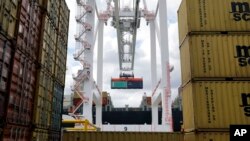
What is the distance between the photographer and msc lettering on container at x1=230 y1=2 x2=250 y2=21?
1465 centimetres

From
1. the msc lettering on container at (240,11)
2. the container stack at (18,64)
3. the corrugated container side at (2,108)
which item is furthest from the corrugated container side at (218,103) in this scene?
the corrugated container side at (2,108)

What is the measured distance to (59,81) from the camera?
16.7m

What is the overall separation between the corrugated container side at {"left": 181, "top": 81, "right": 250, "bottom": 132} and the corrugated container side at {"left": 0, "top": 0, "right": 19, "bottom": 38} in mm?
8441

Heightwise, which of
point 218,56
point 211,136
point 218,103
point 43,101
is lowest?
point 211,136

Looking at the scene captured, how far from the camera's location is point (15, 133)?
9.82 m

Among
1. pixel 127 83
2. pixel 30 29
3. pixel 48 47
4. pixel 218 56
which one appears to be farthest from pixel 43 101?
pixel 127 83

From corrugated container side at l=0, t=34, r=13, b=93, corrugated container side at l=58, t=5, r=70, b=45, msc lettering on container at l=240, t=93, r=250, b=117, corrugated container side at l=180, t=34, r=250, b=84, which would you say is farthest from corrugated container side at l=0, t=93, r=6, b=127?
msc lettering on container at l=240, t=93, r=250, b=117

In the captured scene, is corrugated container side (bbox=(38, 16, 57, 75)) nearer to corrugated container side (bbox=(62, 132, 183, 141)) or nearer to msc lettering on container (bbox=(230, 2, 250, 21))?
corrugated container side (bbox=(62, 132, 183, 141))

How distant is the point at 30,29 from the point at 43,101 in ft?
11.7

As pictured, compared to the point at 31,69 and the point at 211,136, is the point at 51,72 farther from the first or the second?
the point at 211,136

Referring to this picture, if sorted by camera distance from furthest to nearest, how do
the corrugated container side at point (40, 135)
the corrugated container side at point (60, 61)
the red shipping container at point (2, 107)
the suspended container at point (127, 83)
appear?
the suspended container at point (127, 83) → the corrugated container side at point (60, 61) → the corrugated container side at point (40, 135) → the red shipping container at point (2, 107)

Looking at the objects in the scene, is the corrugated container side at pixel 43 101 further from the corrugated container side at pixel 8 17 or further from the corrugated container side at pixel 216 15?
the corrugated container side at pixel 216 15

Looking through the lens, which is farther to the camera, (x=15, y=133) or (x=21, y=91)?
(x=21, y=91)

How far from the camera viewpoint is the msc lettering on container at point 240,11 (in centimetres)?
1465
